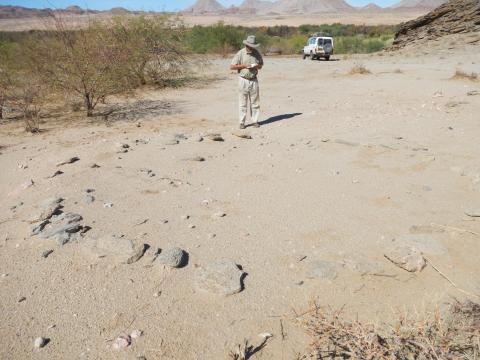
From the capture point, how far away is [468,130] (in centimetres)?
596

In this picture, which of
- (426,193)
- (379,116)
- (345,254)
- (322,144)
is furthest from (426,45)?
(345,254)

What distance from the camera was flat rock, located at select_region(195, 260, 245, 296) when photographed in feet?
8.83

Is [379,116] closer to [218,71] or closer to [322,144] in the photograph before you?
[322,144]

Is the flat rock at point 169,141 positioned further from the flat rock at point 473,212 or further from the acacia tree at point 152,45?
the acacia tree at point 152,45

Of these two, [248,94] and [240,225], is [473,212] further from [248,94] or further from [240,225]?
[248,94]

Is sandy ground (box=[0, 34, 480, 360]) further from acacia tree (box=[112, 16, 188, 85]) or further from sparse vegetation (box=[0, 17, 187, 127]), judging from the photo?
acacia tree (box=[112, 16, 188, 85])

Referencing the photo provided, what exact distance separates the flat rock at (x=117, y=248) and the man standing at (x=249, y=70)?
13.8ft

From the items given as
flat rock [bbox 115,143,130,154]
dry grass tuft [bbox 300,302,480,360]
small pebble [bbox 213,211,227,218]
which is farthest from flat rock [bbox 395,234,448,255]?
flat rock [bbox 115,143,130,154]

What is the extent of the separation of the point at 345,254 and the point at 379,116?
193 inches

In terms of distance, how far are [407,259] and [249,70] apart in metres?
4.73

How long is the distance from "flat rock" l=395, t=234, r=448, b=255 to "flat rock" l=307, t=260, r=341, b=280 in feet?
2.07

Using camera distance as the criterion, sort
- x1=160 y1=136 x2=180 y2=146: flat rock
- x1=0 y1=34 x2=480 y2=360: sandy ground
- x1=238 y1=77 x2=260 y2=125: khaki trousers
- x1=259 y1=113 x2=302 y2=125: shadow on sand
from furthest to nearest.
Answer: x1=259 y1=113 x2=302 y2=125: shadow on sand < x1=238 y1=77 x2=260 y2=125: khaki trousers < x1=160 y1=136 x2=180 y2=146: flat rock < x1=0 y1=34 x2=480 y2=360: sandy ground

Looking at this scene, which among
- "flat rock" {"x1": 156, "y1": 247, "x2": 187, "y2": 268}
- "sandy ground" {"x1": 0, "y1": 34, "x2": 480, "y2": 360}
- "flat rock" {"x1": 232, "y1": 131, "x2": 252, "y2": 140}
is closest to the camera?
"sandy ground" {"x1": 0, "y1": 34, "x2": 480, "y2": 360}

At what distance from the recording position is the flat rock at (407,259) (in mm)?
2803
